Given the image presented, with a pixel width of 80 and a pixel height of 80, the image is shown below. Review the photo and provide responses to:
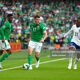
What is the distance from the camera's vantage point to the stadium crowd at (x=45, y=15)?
109 feet

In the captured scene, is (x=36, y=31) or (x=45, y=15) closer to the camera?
(x=36, y=31)

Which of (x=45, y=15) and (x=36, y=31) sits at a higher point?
(x=36, y=31)

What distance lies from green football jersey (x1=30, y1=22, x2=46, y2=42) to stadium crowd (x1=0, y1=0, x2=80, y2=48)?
1679cm

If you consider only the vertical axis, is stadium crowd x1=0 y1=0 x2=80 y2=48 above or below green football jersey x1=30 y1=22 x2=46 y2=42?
below

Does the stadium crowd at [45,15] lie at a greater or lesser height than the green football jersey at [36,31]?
lesser

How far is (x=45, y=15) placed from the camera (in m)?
39.1

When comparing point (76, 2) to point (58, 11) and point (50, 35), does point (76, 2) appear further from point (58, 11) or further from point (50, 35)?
point (50, 35)

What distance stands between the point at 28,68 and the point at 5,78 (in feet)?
11.0

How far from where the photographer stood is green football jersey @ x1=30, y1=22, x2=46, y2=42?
1391 centimetres

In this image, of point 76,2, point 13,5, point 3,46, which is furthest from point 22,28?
point 3,46

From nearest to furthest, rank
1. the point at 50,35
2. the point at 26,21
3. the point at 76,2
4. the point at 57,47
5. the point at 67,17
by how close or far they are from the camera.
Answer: the point at 57,47 → the point at 50,35 → the point at 26,21 → the point at 67,17 → the point at 76,2

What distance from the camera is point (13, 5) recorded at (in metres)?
39.0

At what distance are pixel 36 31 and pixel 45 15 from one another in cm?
2528

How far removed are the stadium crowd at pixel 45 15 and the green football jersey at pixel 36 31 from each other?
16794 mm
